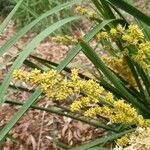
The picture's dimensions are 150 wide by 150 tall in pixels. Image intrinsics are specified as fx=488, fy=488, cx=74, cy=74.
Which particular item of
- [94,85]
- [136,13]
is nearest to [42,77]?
[94,85]

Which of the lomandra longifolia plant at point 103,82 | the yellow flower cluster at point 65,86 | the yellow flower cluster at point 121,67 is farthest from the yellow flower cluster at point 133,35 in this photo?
the yellow flower cluster at point 121,67

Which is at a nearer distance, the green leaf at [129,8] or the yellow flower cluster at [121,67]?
the green leaf at [129,8]

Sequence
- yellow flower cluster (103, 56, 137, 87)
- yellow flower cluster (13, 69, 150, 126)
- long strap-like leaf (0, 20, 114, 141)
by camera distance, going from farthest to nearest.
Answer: yellow flower cluster (103, 56, 137, 87)
long strap-like leaf (0, 20, 114, 141)
yellow flower cluster (13, 69, 150, 126)

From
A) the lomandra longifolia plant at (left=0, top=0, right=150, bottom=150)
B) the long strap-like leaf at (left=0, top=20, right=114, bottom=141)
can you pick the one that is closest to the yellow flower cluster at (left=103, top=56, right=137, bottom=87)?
the lomandra longifolia plant at (left=0, top=0, right=150, bottom=150)

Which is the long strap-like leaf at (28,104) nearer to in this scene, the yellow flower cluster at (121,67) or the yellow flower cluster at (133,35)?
the yellow flower cluster at (133,35)

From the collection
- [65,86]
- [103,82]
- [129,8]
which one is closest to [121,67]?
[103,82]

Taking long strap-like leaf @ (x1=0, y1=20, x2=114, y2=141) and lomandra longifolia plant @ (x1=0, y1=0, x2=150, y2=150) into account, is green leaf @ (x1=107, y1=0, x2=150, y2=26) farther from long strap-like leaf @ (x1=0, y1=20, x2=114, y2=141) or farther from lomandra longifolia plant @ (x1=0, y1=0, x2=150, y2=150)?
long strap-like leaf @ (x1=0, y1=20, x2=114, y2=141)

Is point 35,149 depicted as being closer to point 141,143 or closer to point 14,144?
point 14,144

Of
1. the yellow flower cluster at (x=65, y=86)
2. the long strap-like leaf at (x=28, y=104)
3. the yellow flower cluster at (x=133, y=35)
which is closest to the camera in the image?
→ the yellow flower cluster at (x=65, y=86)
